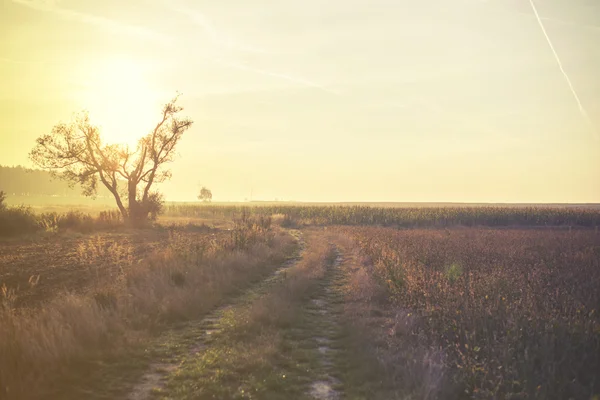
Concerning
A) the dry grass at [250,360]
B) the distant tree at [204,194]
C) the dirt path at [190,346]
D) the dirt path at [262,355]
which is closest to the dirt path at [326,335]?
the dirt path at [262,355]

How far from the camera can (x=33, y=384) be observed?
22.0 feet

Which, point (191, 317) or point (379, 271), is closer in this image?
point (191, 317)

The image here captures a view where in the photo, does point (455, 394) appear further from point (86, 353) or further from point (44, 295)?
point (44, 295)

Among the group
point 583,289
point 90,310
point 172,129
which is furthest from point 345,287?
point 172,129

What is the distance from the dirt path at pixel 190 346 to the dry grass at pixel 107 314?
24.6 inches

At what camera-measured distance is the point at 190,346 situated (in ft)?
29.3

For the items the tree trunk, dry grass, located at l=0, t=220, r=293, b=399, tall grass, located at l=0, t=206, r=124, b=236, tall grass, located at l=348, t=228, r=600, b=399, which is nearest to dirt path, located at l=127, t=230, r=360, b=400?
dry grass, located at l=0, t=220, r=293, b=399

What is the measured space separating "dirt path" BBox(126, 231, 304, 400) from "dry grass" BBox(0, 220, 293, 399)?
2.05 feet

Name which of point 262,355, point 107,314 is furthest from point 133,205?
point 262,355

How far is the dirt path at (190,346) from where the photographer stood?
675cm

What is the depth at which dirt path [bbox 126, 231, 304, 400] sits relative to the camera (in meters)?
6.75

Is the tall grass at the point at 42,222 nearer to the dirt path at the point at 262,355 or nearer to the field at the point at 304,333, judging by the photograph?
the field at the point at 304,333

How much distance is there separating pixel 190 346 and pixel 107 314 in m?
2.44

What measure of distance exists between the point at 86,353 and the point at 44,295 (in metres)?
5.19
